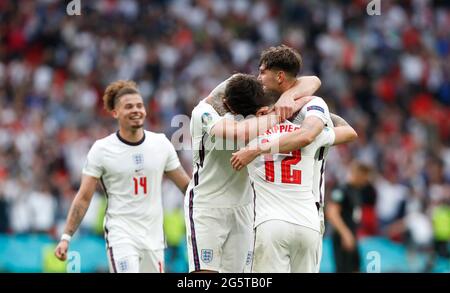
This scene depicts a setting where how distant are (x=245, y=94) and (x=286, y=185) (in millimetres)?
774

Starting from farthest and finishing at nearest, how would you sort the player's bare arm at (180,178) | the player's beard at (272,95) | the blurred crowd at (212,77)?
the blurred crowd at (212,77)
the player's bare arm at (180,178)
the player's beard at (272,95)

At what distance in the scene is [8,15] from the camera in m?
23.2

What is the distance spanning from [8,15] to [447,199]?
10.9 metres

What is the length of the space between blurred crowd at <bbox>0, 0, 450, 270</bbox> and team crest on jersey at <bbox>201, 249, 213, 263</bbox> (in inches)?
326

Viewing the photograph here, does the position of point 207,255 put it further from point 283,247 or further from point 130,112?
point 130,112

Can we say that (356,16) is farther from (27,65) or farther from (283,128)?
(283,128)

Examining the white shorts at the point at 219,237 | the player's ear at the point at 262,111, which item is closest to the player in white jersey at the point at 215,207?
the white shorts at the point at 219,237

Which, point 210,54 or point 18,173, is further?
point 210,54

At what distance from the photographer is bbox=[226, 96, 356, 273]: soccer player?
24.7ft

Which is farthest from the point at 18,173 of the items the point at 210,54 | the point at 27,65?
the point at 210,54

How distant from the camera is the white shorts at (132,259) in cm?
895

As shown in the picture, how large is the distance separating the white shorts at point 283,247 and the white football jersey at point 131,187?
175cm

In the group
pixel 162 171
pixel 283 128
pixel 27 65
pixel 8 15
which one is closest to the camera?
pixel 283 128

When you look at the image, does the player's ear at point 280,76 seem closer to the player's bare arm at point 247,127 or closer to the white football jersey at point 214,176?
the player's bare arm at point 247,127
